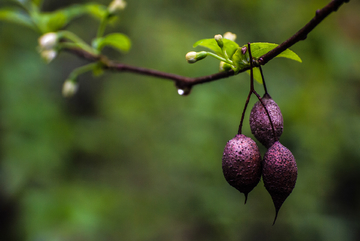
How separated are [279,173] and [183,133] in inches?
99.7

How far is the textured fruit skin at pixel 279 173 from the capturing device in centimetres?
82

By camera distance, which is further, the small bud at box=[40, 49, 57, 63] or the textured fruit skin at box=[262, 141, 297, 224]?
the small bud at box=[40, 49, 57, 63]

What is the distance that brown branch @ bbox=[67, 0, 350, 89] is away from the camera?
0.67m

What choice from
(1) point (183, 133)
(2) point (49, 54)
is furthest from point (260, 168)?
(1) point (183, 133)

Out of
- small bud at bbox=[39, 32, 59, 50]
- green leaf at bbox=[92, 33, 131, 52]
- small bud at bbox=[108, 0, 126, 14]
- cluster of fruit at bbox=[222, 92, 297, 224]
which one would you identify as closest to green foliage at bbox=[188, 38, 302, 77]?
cluster of fruit at bbox=[222, 92, 297, 224]

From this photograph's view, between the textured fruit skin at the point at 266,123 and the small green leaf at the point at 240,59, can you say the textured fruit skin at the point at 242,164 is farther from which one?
the small green leaf at the point at 240,59

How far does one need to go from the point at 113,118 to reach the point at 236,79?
5.52ft

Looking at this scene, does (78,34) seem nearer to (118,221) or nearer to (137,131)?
(137,131)

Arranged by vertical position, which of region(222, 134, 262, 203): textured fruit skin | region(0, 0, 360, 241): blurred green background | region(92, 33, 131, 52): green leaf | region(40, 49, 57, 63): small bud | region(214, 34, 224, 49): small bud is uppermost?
region(214, 34, 224, 49): small bud

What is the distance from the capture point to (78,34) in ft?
12.5

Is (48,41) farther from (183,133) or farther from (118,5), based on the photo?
(183,133)

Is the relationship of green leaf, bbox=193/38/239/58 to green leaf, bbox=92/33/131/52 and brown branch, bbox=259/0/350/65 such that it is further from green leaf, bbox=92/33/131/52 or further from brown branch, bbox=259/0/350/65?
green leaf, bbox=92/33/131/52

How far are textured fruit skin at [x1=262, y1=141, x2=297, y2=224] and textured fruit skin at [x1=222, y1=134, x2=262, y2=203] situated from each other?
32 mm

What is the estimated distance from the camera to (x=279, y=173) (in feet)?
2.70
